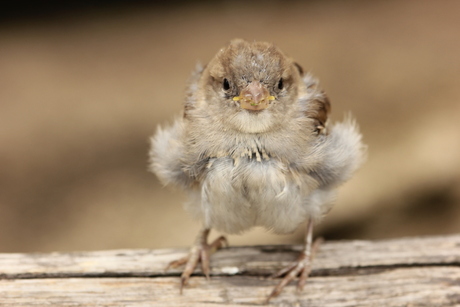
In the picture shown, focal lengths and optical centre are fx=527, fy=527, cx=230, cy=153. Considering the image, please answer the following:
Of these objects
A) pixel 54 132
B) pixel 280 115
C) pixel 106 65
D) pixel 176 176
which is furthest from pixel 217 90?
pixel 106 65

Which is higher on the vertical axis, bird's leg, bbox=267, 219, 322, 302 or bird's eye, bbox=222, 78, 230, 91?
bird's eye, bbox=222, 78, 230, 91

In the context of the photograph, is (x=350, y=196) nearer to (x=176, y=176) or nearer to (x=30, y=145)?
(x=176, y=176)

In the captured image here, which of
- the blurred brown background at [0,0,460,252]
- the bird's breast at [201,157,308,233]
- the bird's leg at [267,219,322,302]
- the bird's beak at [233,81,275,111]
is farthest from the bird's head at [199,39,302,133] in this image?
the blurred brown background at [0,0,460,252]

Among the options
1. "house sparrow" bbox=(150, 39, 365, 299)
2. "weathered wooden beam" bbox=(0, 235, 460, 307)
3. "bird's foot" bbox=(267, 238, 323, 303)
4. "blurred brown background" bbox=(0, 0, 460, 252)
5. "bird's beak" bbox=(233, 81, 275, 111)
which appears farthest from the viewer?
"blurred brown background" bbox=(0, 0, 460, 252)

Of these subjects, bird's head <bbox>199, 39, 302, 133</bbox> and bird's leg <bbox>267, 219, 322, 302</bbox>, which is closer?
bird's head <bbox>199, 39, 302, 133</bbox>

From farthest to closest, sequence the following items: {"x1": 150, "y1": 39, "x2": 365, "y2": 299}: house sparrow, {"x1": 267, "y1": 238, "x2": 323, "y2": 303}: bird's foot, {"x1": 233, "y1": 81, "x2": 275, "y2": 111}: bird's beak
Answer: {"x1": 267, "y1": 238, "x2": 323, "y2": 303}: bird's foot
{"x1": 150, "y1": 39, "x2": 365, "y2": 299}: house sparrow
{"x1": 233, "y1": 81, "x2": 275, "y2": 111}: bird's beak

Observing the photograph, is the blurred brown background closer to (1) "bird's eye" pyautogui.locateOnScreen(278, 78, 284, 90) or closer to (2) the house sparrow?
(2) the house sparrow

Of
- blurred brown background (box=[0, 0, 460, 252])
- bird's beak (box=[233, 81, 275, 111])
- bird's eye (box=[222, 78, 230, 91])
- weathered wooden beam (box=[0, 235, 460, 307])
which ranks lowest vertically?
weathered wooden beam (box=[0, 235, 460, 307])
